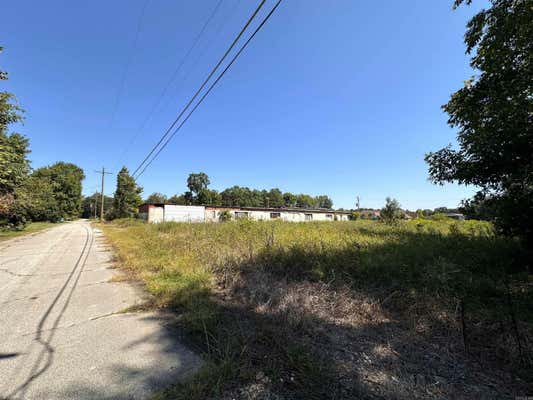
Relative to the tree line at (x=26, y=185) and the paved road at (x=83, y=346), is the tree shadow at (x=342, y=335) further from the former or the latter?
the tree line at (x=26, y=185)

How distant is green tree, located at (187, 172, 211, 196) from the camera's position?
80062 millimetres

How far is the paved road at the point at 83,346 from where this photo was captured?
1903mm

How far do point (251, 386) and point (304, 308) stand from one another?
1502 mm

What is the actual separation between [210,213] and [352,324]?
108ft

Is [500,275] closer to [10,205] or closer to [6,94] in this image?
[6,94]

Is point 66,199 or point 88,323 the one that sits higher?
point 66,199

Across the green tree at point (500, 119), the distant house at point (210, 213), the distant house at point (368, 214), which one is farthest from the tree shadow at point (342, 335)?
the distant house at point (368, 214)

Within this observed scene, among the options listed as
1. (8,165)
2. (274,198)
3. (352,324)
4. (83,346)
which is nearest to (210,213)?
(8,165)

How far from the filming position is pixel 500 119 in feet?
14.0

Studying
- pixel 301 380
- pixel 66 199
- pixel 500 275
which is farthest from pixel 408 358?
pixel 66 199

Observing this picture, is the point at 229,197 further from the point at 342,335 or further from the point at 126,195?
the point at 342,335

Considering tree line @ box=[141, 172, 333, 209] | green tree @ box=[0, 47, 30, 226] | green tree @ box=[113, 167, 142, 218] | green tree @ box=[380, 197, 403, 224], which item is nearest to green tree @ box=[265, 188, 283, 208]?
tree line @ box=[141, 172, 333, 209]

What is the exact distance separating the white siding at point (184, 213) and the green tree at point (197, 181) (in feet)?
164

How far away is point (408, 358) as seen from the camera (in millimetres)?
2219
